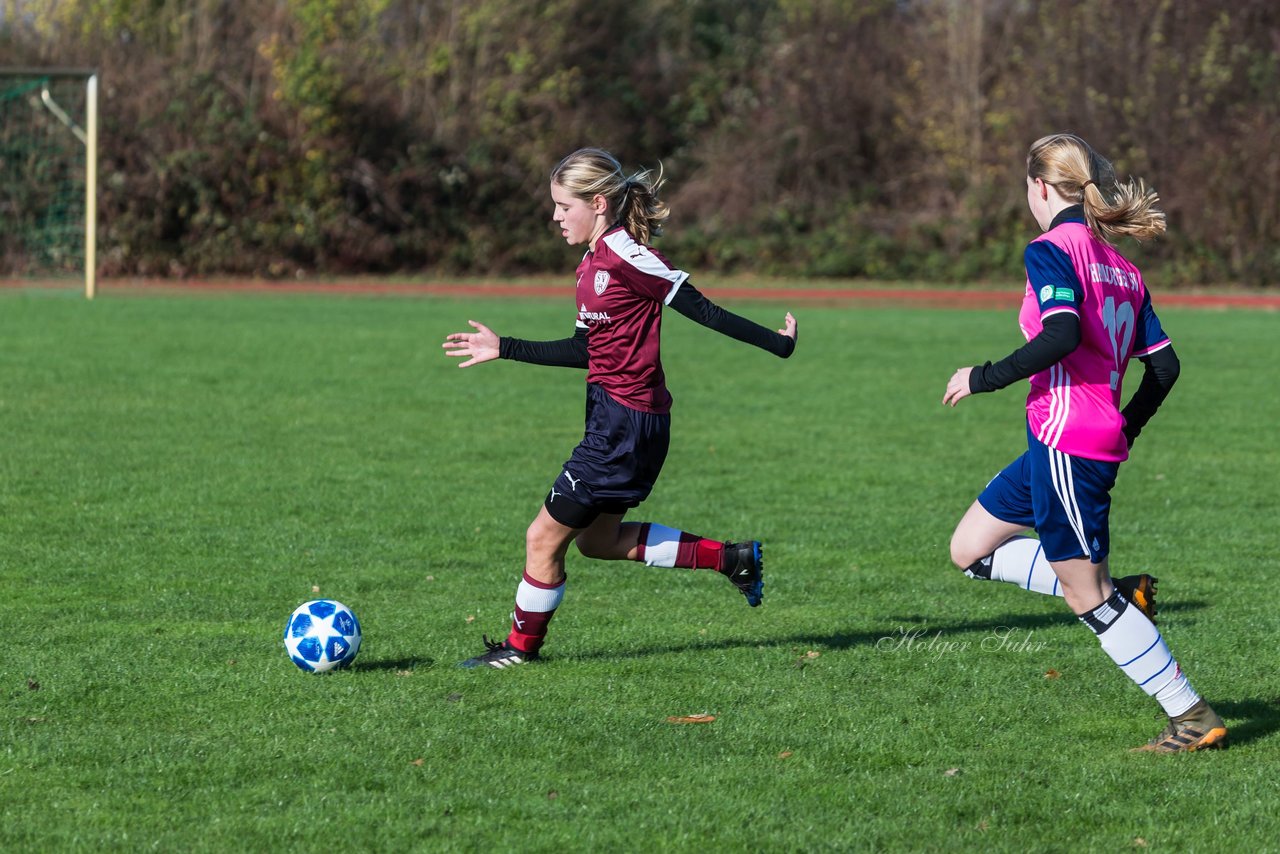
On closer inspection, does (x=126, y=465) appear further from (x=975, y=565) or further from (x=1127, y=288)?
(x=1127, y=288)

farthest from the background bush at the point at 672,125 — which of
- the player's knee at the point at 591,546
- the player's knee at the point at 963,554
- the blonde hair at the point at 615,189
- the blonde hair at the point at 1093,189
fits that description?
the blonde hair at the point at 1093,189

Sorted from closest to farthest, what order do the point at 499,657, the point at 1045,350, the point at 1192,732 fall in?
the point at 1045,350, the point at 1192,732, the point at 499,657

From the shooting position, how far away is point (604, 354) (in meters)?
5.54

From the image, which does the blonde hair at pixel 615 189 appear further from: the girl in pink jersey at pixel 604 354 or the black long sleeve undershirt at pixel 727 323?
the black long sleeve undershirt at pixel 727 323

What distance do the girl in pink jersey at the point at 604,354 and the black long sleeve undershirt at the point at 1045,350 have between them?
0.99 meters

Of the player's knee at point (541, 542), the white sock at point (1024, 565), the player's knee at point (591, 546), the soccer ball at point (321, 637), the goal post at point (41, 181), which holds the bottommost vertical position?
the goal post at point (41, 181)

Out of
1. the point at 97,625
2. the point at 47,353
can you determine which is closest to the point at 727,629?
the point at 97,625

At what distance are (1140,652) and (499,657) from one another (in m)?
2.20

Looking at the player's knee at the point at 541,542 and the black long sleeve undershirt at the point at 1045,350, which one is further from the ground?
the black long sleeve undershirt at the point at 1045,350

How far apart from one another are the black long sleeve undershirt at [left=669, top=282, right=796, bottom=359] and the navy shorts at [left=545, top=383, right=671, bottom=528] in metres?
0.44

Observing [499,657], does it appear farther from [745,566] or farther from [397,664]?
[745,566]

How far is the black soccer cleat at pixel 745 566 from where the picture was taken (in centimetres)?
592

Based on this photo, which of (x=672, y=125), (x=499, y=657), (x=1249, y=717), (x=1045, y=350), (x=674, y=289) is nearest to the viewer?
(x=1045, y=350)

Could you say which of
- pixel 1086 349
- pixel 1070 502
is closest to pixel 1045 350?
pixel 1086 349
